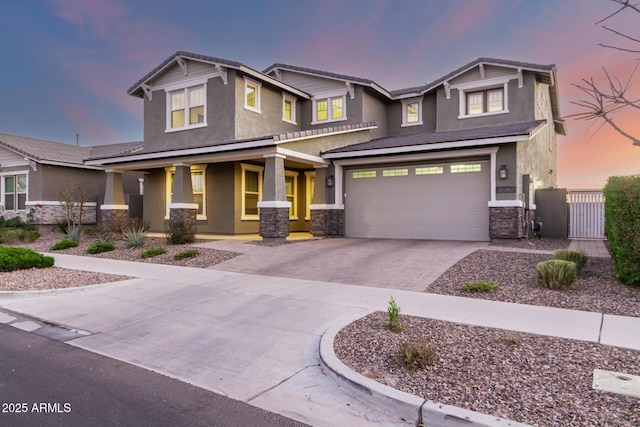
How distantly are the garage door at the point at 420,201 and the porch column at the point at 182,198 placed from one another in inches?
249

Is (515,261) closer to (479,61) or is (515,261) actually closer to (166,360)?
(166,360)

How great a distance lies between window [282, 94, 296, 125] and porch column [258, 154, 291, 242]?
232 inches

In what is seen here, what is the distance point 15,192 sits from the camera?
22828mm

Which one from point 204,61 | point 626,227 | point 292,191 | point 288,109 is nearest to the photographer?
point 626,227

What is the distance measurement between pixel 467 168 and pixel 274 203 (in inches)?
275

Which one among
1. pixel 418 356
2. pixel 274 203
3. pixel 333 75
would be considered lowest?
pixel 418 356

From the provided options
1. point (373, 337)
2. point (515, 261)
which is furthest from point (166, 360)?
point (515, 261)

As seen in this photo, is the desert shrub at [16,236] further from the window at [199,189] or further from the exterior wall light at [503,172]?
the exterior wall light at [503,172]

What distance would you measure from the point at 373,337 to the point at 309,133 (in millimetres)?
11192

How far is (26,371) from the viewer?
4.69 m

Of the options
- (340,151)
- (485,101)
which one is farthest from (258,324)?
(485,101)

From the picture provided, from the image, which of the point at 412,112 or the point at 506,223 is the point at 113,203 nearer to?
the point at 412,112

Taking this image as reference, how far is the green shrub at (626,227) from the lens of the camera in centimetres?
783

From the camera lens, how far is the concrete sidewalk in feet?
13.7
